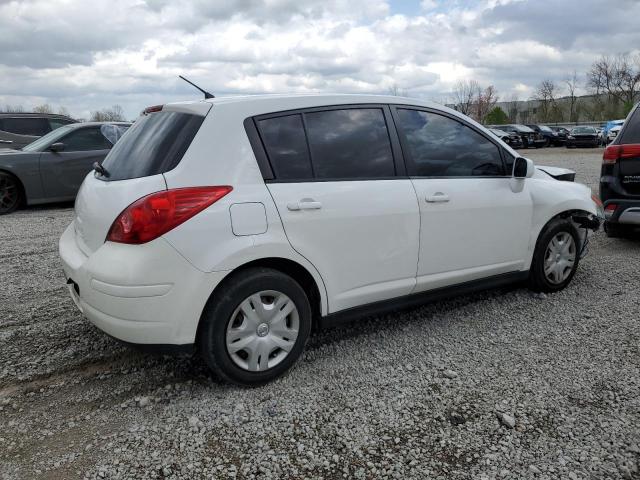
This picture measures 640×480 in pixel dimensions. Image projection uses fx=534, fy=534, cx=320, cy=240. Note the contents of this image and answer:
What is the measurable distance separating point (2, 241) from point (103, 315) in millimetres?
4971

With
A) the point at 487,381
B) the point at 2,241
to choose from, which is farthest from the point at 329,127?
the point at 2,241

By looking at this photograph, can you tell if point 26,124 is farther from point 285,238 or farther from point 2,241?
point 285,238

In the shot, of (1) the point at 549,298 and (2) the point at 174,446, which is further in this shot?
(1) the point at 549,298

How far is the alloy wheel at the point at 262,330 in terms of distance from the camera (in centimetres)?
297

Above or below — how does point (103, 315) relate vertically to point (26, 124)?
below

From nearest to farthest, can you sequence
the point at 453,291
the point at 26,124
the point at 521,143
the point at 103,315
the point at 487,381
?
the point at 103,315 → the point at 487,381 → the point at 453,291 → the point at 26,124 → the point at 521,143

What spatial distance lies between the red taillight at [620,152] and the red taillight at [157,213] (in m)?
4.99

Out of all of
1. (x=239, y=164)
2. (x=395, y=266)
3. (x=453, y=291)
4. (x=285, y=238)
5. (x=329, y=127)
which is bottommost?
(x=453, y=291)

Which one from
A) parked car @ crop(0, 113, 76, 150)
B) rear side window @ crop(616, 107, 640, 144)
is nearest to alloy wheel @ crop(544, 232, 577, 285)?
rear side window @ crop(616, 107, 640, 144)

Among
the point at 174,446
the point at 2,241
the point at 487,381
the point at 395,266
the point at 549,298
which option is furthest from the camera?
the point at 2,241

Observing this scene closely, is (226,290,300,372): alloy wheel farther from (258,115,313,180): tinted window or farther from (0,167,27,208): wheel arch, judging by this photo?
(0,167,27,208): wheel arch

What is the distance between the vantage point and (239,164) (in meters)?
2.96

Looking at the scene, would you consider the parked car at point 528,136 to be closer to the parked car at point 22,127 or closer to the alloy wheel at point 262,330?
the parked car at point 22,127

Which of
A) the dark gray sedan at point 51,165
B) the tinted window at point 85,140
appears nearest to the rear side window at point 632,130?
the dark gray sedan at point 51,165
